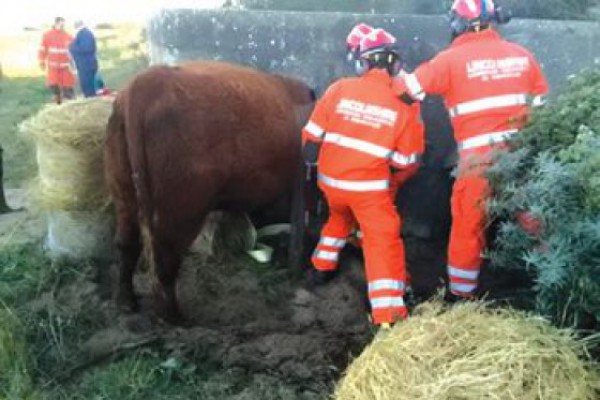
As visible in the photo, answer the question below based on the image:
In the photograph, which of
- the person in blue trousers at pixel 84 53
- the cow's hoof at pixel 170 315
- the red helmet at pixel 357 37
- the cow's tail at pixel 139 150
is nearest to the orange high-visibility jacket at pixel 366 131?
the red helmet at pixel 357 37

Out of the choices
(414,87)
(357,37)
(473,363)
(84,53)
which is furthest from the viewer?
(84,53)

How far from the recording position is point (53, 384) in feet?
13.0

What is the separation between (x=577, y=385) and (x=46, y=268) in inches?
155

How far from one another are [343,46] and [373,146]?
1.45 meters

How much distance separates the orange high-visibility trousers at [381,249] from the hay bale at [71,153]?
1695 millimetres

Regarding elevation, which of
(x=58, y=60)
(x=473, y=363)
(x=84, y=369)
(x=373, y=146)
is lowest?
(x=84, y=369)

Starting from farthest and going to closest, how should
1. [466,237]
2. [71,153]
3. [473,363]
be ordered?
[71,153] < [466,237] < [473,363]

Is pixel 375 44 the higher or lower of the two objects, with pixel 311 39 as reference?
higher

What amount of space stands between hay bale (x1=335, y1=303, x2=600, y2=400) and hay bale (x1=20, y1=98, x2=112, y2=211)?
3.08 meters

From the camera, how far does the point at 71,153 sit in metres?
5.17

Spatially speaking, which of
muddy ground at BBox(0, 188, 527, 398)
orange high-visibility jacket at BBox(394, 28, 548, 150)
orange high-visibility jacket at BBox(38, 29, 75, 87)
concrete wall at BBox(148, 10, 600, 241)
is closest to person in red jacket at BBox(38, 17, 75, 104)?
orange high-visibility jacket at BBox(38, 29, 75, 87)

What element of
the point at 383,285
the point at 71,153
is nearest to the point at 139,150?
the point at 71,153

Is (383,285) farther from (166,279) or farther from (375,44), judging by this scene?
(375,44)

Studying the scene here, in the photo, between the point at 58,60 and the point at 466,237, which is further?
the point at 58,60
